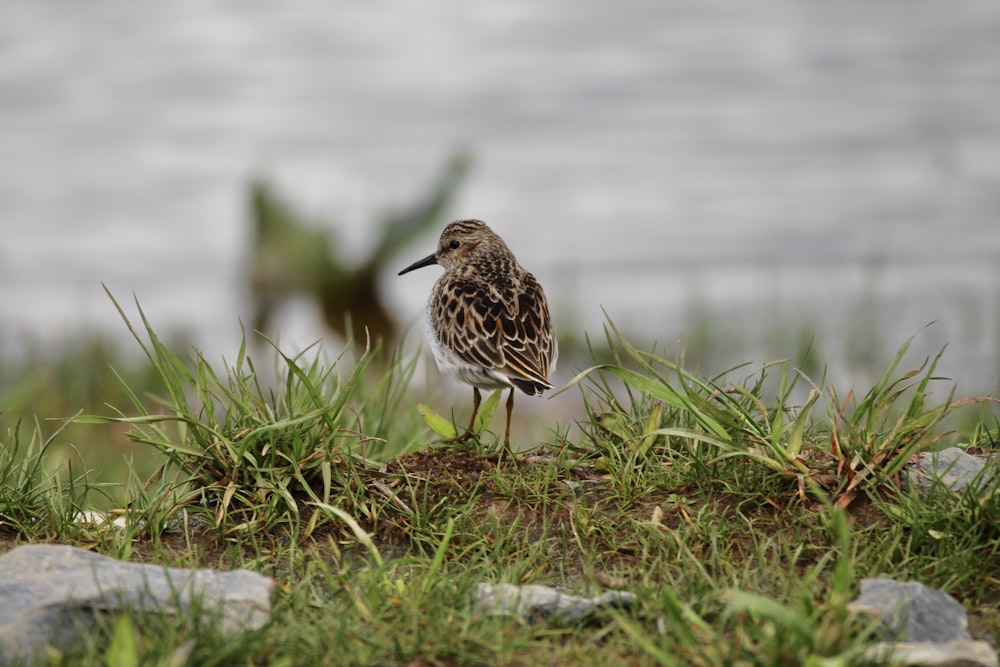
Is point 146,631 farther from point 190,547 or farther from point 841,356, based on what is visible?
point 841,356

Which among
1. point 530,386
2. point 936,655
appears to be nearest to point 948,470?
point 936,655

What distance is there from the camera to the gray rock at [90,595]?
150 inches

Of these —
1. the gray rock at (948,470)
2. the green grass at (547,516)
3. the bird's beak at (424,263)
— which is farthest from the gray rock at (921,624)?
the bird's beak at (424,263)

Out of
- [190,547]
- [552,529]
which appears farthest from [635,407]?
[190,547]

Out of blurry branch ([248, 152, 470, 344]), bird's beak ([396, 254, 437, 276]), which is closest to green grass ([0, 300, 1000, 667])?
bird's beak ([396, 254, 437, 276])

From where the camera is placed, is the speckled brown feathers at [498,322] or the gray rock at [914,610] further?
the speckled brown feathers at [498,322]

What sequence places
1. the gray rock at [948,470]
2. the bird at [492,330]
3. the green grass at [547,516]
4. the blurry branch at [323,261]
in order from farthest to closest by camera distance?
the blurry branch at [323,261] → the bird at [492,330] → the gray rock at [948,470] → the green grass at [547,516]

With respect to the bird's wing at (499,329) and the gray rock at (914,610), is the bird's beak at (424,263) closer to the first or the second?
the bird's wing at (499,329)

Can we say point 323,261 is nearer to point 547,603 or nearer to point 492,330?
point 492,330

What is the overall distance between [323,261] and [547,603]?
10.4m

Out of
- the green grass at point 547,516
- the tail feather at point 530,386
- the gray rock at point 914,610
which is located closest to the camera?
the gray rock at point 914,610

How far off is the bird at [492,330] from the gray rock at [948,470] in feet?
5.89

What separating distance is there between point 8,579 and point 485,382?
8.65 feet

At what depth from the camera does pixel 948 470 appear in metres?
4.79
